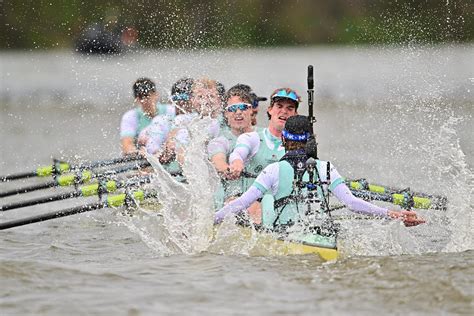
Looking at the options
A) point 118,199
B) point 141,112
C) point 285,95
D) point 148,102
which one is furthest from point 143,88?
point 285,95

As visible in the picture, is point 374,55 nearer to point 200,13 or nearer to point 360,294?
point 200,13

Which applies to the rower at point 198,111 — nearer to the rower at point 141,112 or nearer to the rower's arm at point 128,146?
the rower's arm at point 128,146

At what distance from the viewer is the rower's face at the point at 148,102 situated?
14.5 m

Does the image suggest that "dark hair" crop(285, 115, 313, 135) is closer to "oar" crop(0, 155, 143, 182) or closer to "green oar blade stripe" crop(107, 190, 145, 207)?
"green oar blade stripe" crop(107, 190, 145, 207)

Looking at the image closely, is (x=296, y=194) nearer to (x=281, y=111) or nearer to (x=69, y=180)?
(x=281, y=111)

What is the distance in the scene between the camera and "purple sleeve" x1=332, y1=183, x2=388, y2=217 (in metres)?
9.53

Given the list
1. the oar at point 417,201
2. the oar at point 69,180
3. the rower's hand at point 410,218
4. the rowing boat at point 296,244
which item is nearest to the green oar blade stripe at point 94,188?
the oar at point 69,180

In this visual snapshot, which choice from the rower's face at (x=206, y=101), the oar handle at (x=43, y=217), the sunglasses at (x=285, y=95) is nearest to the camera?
the sunglasses at (x=285, y=95)

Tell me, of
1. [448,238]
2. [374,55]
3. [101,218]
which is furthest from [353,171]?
[374,55]

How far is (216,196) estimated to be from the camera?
1112 centimetres

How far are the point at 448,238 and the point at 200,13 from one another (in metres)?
30.2

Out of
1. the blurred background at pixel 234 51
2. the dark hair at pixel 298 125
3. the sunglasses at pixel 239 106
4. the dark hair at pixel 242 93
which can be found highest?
the blurred background at pixel 234 51

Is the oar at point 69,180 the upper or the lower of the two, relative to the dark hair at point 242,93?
lower

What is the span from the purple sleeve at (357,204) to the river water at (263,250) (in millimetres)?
340
